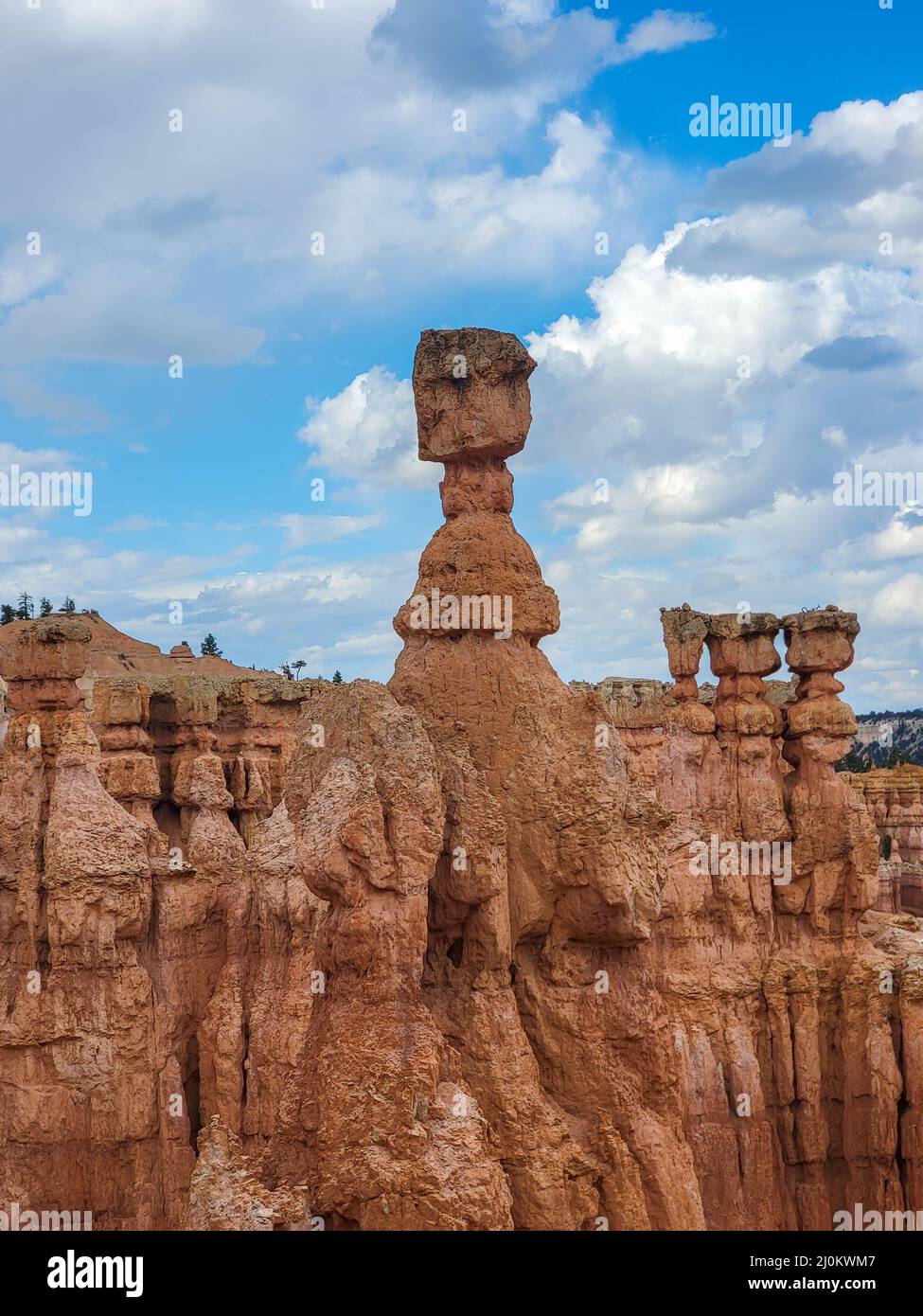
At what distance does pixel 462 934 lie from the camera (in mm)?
8859

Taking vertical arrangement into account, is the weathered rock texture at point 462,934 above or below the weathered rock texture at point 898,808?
below

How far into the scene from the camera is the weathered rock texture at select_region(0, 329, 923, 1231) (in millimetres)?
7809

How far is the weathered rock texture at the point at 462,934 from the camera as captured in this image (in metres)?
7.81

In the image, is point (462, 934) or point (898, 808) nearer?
point (462, 934)

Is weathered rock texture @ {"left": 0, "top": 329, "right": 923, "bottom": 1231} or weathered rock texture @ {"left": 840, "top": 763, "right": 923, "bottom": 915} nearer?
weathered rock texture @ {"left": 0, "top": 329, "right": 923, "bottom": 1231}

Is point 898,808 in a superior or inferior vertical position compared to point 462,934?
superior

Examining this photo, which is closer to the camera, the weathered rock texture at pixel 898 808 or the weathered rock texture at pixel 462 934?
the weathered rock texture at pixel 462 934

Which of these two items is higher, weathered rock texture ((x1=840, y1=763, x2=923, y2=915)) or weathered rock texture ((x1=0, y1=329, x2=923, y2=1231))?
weathered rock texture ((x1=840, y1=763, x2=923, y2=915))

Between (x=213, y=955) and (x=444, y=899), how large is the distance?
311 inches

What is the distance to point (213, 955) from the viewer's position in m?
15.8
